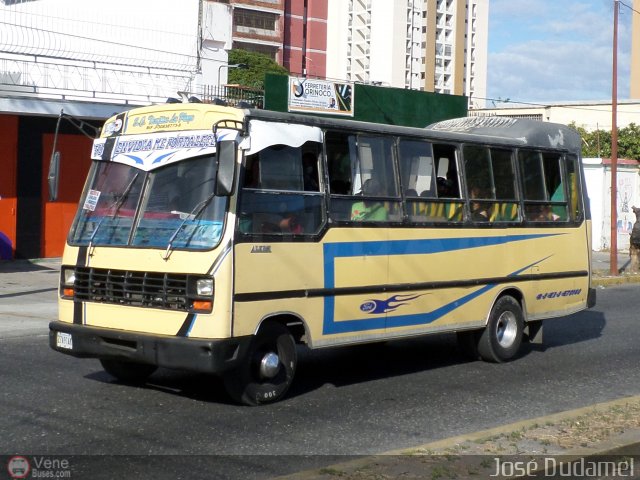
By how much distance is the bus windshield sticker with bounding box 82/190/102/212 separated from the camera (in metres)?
9.38

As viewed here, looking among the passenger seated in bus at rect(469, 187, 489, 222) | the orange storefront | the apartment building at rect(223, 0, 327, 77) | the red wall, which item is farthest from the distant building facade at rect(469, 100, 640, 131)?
the apartment building at rect(223, 0, 327, 77)

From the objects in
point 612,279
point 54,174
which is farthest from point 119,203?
point 612,279

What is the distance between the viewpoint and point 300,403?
30.5 ft

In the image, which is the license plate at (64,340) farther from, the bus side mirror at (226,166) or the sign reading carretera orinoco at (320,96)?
the sign reading carretera orinoco at (320,96)

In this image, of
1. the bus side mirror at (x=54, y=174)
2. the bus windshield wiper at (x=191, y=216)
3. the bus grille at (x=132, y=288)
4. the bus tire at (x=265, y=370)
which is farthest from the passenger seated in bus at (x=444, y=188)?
the bus side mirror at (x=54, y=174)

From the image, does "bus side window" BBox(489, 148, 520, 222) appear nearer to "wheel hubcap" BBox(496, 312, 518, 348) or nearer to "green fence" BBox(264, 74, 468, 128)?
"wheel hubcap" BBox(496, 312, 518, 348)

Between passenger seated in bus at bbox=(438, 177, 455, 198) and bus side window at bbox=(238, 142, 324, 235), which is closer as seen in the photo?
bus side window at bbox=(238, 142, 324, 235)

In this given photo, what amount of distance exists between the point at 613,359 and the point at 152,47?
60.4ft

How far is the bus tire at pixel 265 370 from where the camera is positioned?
28.7ft

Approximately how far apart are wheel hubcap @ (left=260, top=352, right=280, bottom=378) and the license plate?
180 cm

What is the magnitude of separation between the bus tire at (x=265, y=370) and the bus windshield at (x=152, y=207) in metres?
1.10

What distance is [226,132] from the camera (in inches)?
342

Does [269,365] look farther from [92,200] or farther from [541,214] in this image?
[541,214]

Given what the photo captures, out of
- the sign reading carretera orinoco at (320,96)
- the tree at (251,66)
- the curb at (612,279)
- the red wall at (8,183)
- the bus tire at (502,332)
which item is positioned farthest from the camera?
the tree at (251,66)
